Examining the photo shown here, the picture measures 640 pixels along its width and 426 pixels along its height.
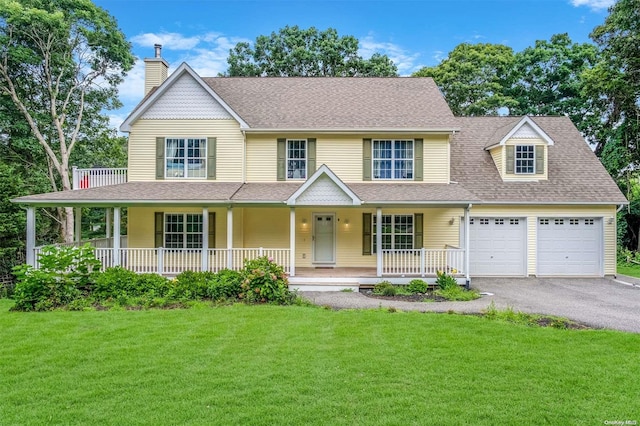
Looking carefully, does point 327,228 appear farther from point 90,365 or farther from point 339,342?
point 90,365

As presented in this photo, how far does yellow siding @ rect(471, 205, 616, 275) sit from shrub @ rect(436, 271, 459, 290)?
12.9 feet

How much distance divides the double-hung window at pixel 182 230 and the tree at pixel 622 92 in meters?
20.7

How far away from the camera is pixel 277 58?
102ft

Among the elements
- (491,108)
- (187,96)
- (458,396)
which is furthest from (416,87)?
(458,396)

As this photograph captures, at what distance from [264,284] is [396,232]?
631 cm

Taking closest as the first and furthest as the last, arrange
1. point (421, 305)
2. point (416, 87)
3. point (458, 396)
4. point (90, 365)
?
point (458, 396)
point (90, 365)
point (421, 305)
point (416, 87)

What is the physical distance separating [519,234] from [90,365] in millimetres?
14827

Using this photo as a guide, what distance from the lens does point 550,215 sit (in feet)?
50.6

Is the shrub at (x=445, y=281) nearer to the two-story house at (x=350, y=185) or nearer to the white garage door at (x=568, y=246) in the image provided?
the two-story house at (x=350, y=185)

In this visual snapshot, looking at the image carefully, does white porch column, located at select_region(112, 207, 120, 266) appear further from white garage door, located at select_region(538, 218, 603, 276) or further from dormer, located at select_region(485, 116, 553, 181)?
white garage door, located at select_region(538, 218, 603, 276)

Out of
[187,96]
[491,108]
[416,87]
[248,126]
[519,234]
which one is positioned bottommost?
[519,234]

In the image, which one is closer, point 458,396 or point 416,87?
point 458,396

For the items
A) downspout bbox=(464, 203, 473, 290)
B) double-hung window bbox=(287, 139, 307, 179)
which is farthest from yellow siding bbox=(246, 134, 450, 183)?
downspout bbox=(464, 203, 473, 290)

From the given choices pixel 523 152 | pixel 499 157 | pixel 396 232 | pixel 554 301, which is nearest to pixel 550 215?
pixel 523 152
